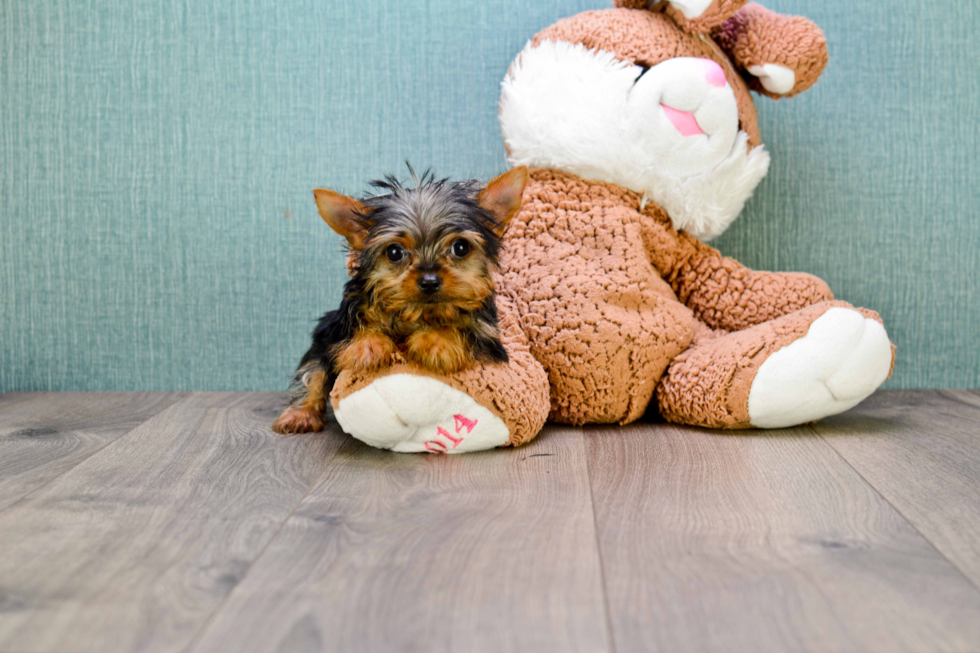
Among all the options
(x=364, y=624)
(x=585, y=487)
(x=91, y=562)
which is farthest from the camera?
(x=585, y=487)

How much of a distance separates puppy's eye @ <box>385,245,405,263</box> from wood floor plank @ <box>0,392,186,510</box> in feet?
2.27

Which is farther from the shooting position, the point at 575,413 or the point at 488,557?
the point at 575,413

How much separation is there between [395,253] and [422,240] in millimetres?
54

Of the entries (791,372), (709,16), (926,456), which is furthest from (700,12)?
(926,456)

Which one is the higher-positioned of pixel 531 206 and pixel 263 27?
pixel 263 27

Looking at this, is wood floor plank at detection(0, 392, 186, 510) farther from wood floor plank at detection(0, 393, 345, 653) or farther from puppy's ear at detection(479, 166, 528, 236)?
puppy's ear at detection(479, 166, 528, 236)

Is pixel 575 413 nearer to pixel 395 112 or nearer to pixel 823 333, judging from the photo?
pixel 823 333

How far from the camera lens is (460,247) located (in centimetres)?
127

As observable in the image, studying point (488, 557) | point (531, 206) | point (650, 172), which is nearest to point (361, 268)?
point (531, 206)

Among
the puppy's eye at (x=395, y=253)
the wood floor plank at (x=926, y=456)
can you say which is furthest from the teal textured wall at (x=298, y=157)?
the puppy's eye at (x=395, y=253)

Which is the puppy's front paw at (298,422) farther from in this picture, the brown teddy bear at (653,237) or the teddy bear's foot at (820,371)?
the teddy bear's foot at (820,371)

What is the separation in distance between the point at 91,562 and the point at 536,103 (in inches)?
46.9

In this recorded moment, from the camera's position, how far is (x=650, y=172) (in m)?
1.61

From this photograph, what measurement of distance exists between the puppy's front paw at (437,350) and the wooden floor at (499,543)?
18cm
